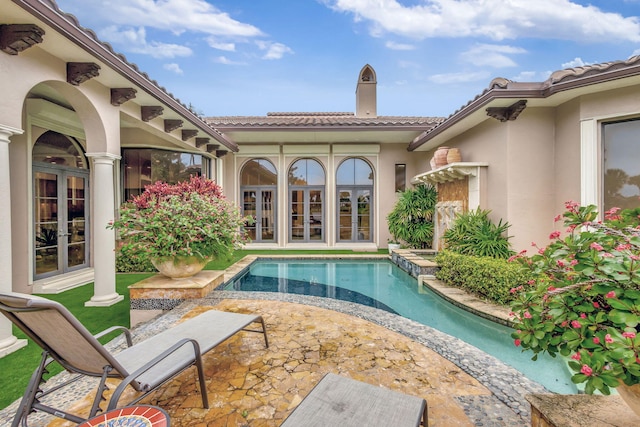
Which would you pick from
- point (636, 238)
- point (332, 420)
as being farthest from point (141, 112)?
point (636, 238)

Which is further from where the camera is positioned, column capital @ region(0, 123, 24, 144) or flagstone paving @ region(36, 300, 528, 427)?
column capital @ region(0, 123, 24, 144)

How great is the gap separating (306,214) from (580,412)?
10.3m

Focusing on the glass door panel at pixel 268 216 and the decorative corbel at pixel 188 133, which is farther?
the glass door panel at pixel 268 216

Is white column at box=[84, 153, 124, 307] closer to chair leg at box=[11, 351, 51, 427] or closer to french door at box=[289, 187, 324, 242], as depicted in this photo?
chair leg at box=[11, 351, 51, 427]

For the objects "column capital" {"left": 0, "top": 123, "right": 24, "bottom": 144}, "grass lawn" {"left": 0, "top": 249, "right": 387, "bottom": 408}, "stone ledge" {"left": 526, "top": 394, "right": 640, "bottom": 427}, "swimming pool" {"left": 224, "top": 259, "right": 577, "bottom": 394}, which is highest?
"column capital" {"left": 0, "top": 123, "right": 24, "bottom": 144}

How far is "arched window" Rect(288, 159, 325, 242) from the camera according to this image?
1161 centimetres

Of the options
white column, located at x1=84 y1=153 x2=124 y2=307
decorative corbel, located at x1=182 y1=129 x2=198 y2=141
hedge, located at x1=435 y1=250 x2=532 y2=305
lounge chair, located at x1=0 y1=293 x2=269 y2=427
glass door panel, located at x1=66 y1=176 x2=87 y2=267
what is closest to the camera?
lounge chair, located at x1=0 y1=293 x2=269 y2=427

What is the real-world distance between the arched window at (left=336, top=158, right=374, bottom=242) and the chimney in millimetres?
3172

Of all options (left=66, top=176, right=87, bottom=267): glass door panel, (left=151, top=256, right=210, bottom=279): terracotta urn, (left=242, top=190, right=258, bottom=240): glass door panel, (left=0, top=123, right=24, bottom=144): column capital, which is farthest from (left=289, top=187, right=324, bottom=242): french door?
(left=0, top=123, right=24, bottom=144): column capital

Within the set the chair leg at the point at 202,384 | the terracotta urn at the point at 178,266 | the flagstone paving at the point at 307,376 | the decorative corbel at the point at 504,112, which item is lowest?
the flagstone paving at the point at 307,376

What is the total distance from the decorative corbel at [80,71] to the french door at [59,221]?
3182mm

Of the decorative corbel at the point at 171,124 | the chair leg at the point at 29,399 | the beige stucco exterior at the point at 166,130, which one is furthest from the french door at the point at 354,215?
the chair leg at the point at 29,399

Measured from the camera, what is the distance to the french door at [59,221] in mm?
6188

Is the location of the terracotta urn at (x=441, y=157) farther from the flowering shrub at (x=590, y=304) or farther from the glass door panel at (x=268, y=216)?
the flowering shrub at (x=590, y=304)
